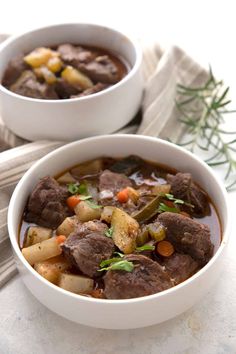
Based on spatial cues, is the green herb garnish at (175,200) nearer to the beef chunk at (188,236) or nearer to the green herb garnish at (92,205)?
the beef chunk at (188,236)

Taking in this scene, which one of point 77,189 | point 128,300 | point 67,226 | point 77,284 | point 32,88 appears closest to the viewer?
point 128,300

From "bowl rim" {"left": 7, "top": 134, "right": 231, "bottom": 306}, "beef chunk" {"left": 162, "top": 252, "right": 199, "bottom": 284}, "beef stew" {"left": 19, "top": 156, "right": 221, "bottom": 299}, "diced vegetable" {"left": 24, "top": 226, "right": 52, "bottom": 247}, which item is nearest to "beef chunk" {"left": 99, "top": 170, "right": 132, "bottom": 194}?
"beef stew" {"left": 19, "top": 156, "right": 221, "bottom": 299}

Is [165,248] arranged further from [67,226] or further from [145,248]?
[67,226]

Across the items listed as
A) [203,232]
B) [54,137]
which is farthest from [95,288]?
[54,137]

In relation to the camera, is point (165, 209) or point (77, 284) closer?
point (77, 284)

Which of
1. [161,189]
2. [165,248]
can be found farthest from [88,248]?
[161,189]

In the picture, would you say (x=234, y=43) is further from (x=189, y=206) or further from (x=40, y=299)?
(x=40, y=299)
